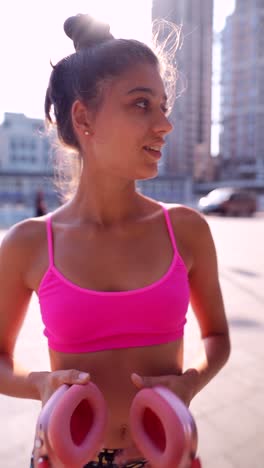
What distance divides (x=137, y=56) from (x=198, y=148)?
66.5 metres

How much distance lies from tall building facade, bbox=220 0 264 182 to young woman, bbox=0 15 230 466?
57.1 m

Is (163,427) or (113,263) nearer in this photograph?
(163,427)

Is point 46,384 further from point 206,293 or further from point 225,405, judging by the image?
point 225,405

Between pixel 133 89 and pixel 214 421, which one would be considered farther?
pixel 214 421

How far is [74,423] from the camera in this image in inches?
33.9

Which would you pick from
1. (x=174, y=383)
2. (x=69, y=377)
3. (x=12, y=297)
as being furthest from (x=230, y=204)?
(x=69, y=377)

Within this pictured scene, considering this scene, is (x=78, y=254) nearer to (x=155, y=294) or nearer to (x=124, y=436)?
(x=155, y=294)

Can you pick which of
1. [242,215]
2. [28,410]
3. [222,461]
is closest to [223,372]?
[222,461]

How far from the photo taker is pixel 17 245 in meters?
1.13

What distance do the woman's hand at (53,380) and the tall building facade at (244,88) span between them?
5741 centimetres

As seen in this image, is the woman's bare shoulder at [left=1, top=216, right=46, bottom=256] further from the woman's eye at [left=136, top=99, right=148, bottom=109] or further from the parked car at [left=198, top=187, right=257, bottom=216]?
the parked car at [left=198, top=187, right=257, bottom=216]

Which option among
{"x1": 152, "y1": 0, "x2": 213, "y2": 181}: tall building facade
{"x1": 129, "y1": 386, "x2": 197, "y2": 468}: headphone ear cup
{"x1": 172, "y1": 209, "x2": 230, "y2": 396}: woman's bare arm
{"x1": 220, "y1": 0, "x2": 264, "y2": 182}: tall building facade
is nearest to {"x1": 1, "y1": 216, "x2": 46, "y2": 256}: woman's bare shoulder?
{"x1": 172, "y1": 209, "x2": 230, "y2": 396}: woman's bare arm

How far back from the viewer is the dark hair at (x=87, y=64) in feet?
3.64

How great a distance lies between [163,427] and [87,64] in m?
0.91
